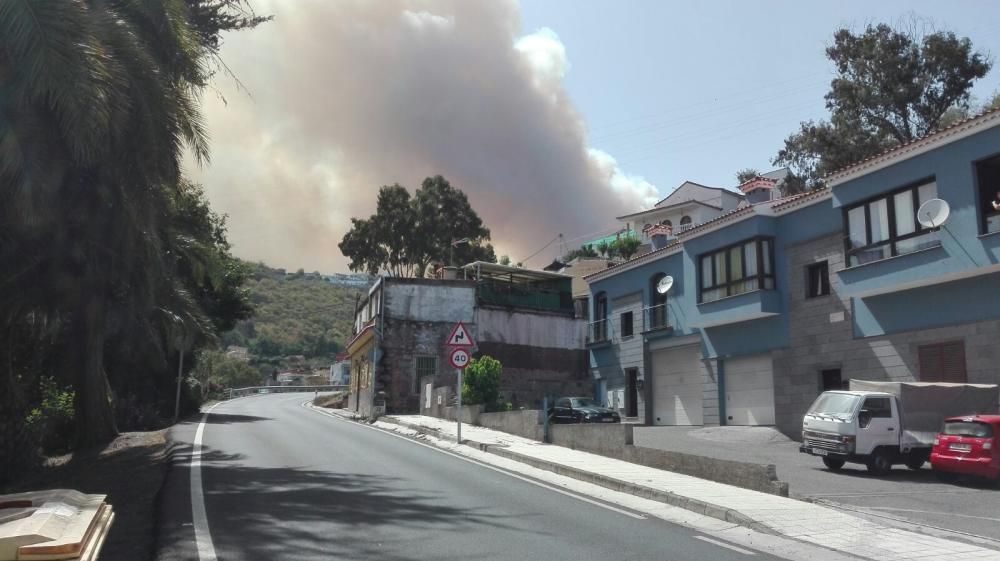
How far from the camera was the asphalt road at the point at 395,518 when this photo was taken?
7438 mm

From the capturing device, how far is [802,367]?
24.9 metres

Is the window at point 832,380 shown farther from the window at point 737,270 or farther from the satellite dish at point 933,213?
the satellite dish at point 933,213

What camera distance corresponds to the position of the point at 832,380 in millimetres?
24016

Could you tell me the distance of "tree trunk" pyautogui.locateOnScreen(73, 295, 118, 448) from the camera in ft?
60.4

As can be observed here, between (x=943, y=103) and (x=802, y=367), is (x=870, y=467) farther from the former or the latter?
(x=943, y=103)

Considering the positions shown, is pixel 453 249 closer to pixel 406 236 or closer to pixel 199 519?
pixel 406 236

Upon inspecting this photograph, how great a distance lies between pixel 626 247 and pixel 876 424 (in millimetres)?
44269

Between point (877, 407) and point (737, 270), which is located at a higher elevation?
point (737, 270)

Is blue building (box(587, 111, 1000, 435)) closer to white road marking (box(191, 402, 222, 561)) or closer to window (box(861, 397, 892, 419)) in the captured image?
window (box(861, 397, 892, 419))

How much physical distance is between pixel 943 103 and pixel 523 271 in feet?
76.1

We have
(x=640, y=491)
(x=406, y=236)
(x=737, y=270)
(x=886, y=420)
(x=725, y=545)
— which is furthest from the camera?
(x=406, y=236)

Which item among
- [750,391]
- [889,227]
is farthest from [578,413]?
[889,227]

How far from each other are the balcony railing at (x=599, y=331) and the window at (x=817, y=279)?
12.8 meters

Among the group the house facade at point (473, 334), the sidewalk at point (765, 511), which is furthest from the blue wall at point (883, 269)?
the house facade at point (473, 334)
